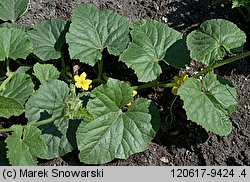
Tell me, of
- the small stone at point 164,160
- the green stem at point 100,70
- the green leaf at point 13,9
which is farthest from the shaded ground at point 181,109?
the green stem at point 100,70

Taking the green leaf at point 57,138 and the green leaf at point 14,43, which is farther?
the green leaf at point 14,43

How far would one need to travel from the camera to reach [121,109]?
13.5ft

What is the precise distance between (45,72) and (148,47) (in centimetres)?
85

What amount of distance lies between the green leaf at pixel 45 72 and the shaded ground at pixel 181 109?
2.03ft

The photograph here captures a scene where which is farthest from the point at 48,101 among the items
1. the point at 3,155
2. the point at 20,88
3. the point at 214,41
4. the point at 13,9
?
the point at 214,41

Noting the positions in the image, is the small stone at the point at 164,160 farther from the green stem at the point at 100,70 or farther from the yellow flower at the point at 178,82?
the green stem at the point at 100,70

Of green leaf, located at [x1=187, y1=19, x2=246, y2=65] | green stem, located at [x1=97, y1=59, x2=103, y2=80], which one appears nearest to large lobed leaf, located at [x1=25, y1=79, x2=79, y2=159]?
green stem, located at [x1=97, y1=59, x2=103, y2=80]

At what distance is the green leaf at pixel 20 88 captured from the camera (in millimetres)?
4047

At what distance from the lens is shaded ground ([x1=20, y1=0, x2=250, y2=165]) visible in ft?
14.0

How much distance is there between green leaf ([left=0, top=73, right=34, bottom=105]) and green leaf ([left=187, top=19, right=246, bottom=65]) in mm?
1294

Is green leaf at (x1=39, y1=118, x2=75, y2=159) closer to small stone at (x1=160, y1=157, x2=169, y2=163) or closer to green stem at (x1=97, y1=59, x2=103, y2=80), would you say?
green stem at (x1=97, y1=59, x2=103, y2=80)

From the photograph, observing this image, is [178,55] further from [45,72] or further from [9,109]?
[9,109]

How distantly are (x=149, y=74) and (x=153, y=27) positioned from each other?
0.43 meters

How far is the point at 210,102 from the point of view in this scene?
4090mm
